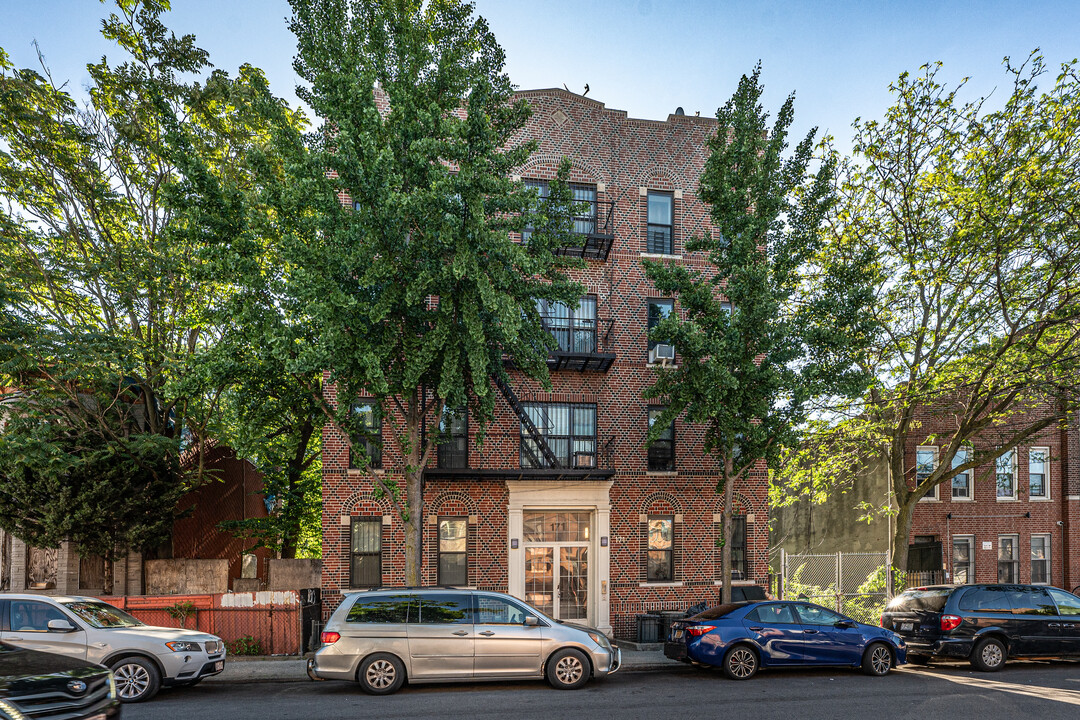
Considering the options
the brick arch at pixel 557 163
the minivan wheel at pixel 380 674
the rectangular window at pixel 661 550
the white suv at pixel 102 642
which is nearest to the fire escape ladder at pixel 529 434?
the rectangular window at pixel 661 550

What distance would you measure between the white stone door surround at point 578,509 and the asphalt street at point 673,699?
5.39 meters

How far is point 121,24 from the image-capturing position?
52.7 ft

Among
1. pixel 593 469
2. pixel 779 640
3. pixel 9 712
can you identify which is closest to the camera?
pixel 9 712

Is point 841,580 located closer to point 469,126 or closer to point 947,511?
point 947,511

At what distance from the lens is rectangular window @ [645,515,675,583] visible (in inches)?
741

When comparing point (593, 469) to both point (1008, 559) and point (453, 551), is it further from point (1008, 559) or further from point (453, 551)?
point (1008, 559)

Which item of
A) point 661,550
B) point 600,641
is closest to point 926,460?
point 661,550

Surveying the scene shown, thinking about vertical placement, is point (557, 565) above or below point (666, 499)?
below

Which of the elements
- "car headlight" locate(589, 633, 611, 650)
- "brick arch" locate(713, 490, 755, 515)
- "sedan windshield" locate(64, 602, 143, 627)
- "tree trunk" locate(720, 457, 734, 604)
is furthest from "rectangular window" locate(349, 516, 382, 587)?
"brick arch" locate(713, 490, 755, 515)

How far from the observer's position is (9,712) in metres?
5.78

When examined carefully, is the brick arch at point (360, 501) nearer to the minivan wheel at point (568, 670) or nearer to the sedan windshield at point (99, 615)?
the sedan windshield at point (99, 615)

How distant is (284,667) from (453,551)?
17.8 ft

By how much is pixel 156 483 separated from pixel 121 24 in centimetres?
1089

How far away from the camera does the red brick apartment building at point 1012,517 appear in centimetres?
2492
